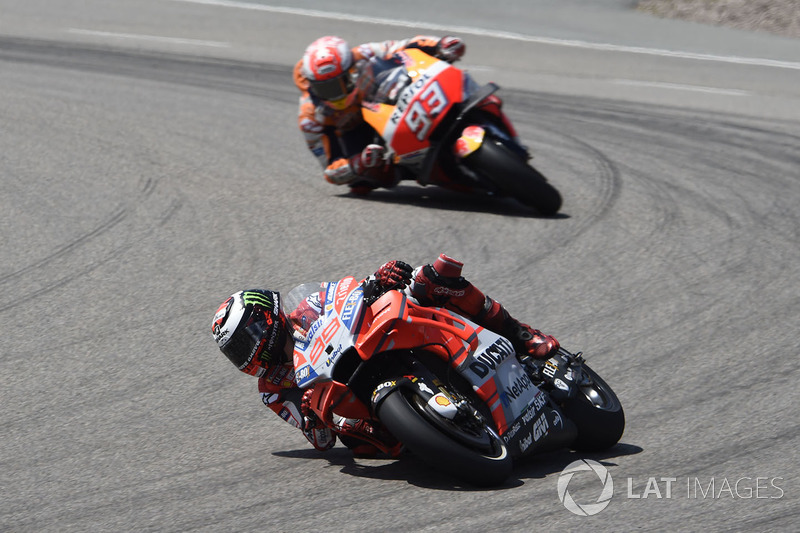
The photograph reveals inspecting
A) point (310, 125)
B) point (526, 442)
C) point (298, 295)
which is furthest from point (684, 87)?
point (526, 442)

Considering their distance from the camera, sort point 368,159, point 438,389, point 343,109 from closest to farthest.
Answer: point 438,389 < point 368,159 < point 343,109

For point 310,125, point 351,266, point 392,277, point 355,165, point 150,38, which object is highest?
point 392,277

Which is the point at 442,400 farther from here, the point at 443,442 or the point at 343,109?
the point at 343,109

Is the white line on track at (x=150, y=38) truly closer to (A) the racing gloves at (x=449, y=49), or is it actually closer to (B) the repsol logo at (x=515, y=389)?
(A) the racing gloves at (x=449, y=49)

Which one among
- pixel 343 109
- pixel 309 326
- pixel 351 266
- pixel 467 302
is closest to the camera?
pixel 309 326

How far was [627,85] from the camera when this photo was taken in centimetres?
1456

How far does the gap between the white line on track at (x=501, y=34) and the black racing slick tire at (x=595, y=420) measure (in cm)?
1150

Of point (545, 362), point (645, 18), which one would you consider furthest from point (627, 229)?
point (645, 18)

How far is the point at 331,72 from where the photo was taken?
9625 millimetres

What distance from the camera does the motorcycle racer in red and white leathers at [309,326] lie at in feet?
16.0

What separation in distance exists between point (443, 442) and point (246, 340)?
3.58 ft

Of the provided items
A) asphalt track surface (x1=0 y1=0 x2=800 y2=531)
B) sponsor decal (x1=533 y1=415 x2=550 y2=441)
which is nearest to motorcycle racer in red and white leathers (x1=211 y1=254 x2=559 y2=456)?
asphalt track surface (x1=0 y1=0 x2=800 y2=531)

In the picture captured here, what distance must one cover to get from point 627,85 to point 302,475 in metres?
10.8

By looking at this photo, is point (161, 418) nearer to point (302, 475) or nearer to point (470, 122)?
point (302, 475)
